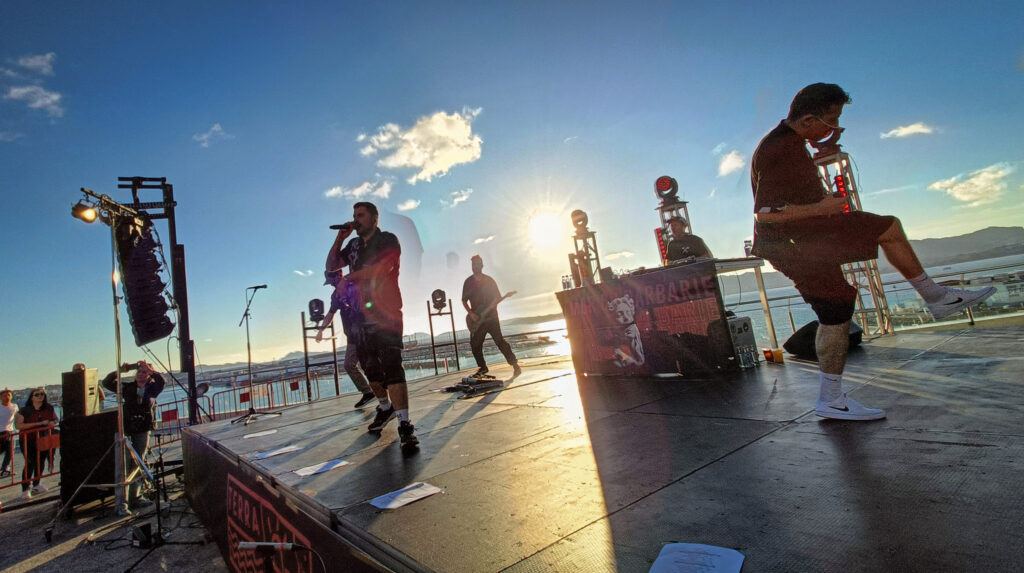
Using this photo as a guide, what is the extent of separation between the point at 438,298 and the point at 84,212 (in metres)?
5.94

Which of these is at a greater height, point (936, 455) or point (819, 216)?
point (819, 216)

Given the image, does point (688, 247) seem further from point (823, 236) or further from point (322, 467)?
point (322, 467)

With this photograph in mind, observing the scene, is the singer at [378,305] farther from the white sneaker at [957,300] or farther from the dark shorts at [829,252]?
the white sneaker at [957,300]

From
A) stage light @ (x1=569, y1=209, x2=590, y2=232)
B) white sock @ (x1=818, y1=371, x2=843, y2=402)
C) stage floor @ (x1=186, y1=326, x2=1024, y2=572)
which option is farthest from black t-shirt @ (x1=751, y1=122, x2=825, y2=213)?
stage light @ (x1=569, y1=209, x2=590, y2=232)

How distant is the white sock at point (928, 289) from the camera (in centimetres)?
210

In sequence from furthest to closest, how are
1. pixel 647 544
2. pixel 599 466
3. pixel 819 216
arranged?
pixel 819 216, pixel 599 466, pixel 647 544

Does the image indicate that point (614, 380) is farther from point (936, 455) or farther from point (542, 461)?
point (936, 455)

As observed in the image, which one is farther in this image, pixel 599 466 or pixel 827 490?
pixel 599 466

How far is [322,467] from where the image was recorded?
2.28 m

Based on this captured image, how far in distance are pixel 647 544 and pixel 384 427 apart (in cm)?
282

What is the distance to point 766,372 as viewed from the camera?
378cm

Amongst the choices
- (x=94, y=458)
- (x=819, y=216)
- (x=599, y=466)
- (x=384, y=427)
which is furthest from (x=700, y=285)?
(x=94, y=458)

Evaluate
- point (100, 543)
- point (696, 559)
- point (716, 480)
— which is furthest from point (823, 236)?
point (100, 543)

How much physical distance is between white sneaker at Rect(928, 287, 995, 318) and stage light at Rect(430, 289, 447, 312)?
320 inches
